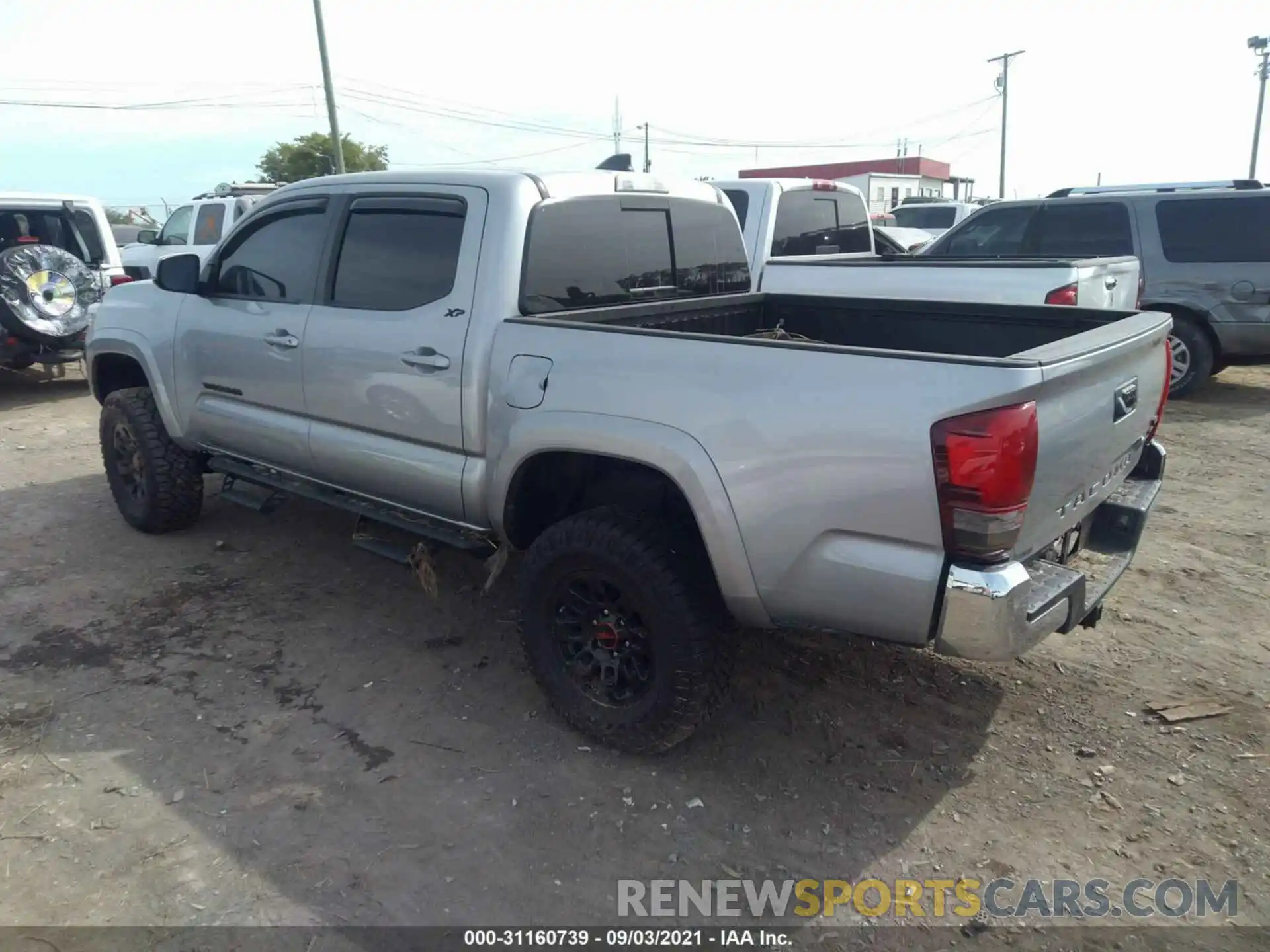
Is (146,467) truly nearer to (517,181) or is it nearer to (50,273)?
(517,181)

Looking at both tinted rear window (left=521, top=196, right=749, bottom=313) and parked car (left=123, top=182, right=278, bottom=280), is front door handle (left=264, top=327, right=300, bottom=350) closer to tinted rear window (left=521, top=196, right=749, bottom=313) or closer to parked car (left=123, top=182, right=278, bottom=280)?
tinted rear window (left=521, top=196, right=749, bottom=313)

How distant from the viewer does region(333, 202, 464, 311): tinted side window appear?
347 cm

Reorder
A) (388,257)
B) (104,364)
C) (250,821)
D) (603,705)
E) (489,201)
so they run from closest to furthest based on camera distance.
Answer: (250,821) < (603,705) < (489,201) < (388,257) < (104,364)

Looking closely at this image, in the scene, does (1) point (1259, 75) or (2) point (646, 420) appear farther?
(1) point (1259, 75)

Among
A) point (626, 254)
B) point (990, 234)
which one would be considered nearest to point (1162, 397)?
point (626, 254)

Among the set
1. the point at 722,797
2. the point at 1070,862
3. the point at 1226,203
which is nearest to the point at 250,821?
the point at 722,797

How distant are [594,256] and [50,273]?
6824mm

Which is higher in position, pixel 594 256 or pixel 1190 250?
pixel 594 256

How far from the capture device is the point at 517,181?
11.1 ft

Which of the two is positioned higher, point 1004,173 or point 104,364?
point 1004,173

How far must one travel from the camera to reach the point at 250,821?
2.83 m

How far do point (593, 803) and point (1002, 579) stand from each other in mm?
1464

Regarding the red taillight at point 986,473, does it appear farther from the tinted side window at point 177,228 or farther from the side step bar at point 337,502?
the tinted side window at point 177,228

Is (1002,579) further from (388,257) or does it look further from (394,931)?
(388,257)
